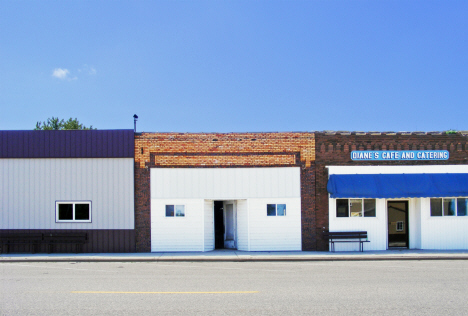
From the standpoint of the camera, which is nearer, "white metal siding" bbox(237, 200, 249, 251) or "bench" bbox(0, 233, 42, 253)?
"bench" bbox(0, 233, 42, 253)

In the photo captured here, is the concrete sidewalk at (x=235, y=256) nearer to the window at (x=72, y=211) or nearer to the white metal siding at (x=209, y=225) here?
the white metal siding at (x=209, y=225)

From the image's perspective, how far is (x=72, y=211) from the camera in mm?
17594

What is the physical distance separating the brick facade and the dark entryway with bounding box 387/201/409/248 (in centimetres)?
343

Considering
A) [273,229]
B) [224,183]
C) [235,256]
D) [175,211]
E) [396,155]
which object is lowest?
[235,256]

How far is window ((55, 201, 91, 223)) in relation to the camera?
57.5ft

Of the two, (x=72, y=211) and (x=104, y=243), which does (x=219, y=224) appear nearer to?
(x=104, y=243)

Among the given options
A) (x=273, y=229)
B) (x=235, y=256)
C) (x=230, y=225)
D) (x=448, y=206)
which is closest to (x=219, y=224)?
(x=230, y=225)

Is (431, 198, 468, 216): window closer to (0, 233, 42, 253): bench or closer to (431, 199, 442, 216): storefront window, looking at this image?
(431, 199, 442, 216): storefront window

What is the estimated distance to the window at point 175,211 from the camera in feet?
57.9

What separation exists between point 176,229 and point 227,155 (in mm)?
3661

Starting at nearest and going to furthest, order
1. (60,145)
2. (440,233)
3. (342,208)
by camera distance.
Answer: (60,145) < (342,208) < (440,233)

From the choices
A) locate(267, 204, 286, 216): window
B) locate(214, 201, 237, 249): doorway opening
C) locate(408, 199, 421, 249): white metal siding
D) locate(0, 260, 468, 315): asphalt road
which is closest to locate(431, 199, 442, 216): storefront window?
locate(408, 199, 421, 249): white metal siding

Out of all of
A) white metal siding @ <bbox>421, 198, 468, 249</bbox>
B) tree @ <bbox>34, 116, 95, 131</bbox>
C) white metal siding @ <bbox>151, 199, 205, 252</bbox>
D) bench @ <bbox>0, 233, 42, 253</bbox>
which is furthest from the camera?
tree @ <bbox>34, 116, 95, 131</bbox>

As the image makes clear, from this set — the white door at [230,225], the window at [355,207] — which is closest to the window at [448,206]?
the window at [355,207]
